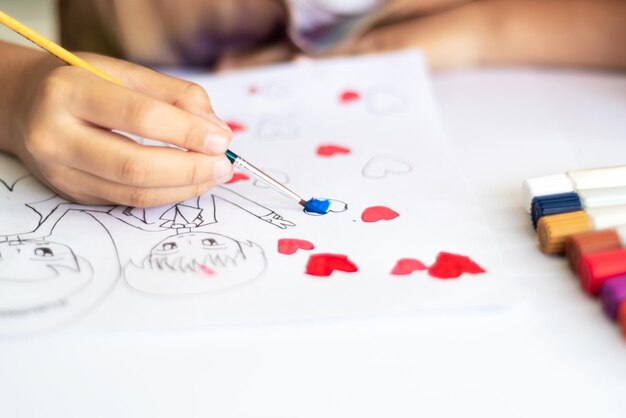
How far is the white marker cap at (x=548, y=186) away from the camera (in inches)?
16.4

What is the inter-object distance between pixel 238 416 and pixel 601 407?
16 cm

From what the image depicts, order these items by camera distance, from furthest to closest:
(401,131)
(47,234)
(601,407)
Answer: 1. (401,131)
2. (47,234)
3. (601,407)

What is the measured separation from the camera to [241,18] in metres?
0.68

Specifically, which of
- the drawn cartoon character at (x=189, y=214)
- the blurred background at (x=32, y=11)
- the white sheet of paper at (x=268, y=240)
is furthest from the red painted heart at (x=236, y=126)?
the blurred background at (x=32, y=11)

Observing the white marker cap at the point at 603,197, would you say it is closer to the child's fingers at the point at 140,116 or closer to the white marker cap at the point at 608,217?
the white marker cap at the point at 608,217

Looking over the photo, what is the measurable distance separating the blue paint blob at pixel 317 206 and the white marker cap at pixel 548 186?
0.42ft

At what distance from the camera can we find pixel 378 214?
441mm

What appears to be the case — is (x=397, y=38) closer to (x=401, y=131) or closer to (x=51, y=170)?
(x=401, y=131)

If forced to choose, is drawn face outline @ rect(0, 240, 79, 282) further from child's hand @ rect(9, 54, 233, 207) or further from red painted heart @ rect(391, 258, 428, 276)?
red painted heart @ rect(391, 258, 428, 276)

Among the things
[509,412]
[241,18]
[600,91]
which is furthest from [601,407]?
[241,18]

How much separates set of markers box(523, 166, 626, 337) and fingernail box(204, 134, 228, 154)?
0.62 ft

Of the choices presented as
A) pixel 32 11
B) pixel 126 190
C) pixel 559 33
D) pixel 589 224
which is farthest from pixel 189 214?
pixel 32 11

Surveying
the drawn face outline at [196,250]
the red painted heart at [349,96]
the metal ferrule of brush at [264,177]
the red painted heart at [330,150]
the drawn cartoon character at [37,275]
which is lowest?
the drawn cartoon character at [37,275]

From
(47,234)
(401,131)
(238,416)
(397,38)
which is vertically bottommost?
(238,416)
